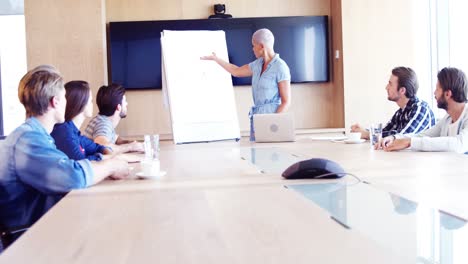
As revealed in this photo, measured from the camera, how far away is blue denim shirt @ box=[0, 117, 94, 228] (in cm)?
157

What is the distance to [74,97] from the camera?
8.45 ft

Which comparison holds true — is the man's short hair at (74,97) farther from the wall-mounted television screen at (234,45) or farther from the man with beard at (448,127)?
the wall-mounted television screen at (234,45)

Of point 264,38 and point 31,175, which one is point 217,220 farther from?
point 264,38

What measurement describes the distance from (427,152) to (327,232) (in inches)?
61.7

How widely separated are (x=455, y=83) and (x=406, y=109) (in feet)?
1.78

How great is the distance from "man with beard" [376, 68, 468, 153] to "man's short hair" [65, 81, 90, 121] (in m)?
1.51

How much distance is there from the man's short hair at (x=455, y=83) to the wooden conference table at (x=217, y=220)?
799 mm

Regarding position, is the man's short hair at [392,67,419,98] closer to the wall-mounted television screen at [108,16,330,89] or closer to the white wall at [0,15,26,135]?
the wall-mounted television screen at [108,16,330,89]

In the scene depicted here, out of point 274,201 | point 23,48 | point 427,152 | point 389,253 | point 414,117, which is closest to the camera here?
point 389,253

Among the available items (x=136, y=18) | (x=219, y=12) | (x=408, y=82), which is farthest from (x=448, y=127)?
(x=136, y=18)

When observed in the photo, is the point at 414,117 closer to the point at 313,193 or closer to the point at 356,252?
the point at 313,193

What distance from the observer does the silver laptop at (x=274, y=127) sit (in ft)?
10.5

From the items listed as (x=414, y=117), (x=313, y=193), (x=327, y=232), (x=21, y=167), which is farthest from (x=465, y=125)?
(x=21, y=167)

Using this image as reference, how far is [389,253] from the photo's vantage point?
2.70 ft
